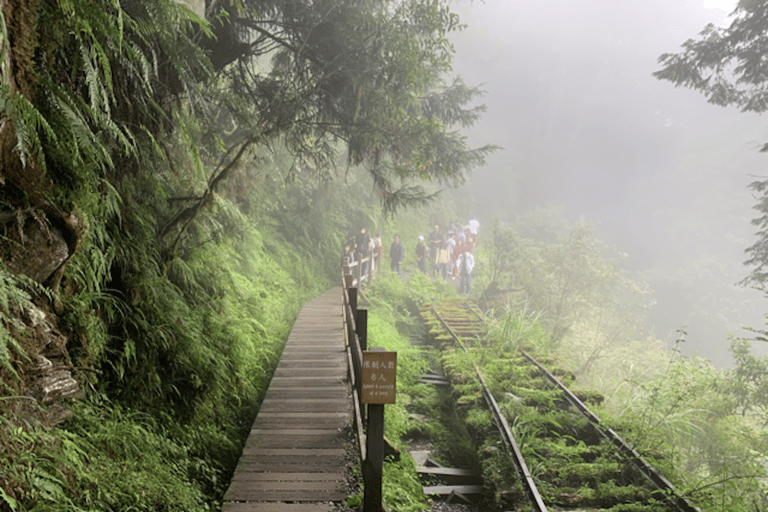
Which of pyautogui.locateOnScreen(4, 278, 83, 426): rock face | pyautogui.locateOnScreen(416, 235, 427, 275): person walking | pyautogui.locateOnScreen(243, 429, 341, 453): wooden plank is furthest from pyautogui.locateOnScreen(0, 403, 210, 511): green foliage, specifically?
pyautogui.locateOnScreen(416, 235, 427, 275): person walking

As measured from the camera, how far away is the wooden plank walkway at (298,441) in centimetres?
408

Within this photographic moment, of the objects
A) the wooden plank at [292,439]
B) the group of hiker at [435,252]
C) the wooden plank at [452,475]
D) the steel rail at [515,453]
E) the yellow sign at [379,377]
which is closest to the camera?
the yellow sign at [379,377]

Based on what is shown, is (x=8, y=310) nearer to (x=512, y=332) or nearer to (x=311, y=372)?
(x=311, y=372)

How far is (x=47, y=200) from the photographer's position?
2805mm

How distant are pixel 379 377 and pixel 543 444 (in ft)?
11.5

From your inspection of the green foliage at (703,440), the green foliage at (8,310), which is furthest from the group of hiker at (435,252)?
the green foliage at (8,310)

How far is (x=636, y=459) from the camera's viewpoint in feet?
18.1

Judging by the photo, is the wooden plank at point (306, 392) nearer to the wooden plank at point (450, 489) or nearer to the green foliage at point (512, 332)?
the wooden plank at point (450, 489)

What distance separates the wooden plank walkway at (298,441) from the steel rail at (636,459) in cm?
369

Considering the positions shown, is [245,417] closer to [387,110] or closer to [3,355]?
[3,355]

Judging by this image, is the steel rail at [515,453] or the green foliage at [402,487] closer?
the green foliage at [402,487]

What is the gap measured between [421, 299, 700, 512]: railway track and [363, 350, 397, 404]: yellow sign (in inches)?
89.1

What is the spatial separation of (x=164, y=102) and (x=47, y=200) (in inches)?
114

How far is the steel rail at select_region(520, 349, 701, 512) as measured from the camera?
4654mm
